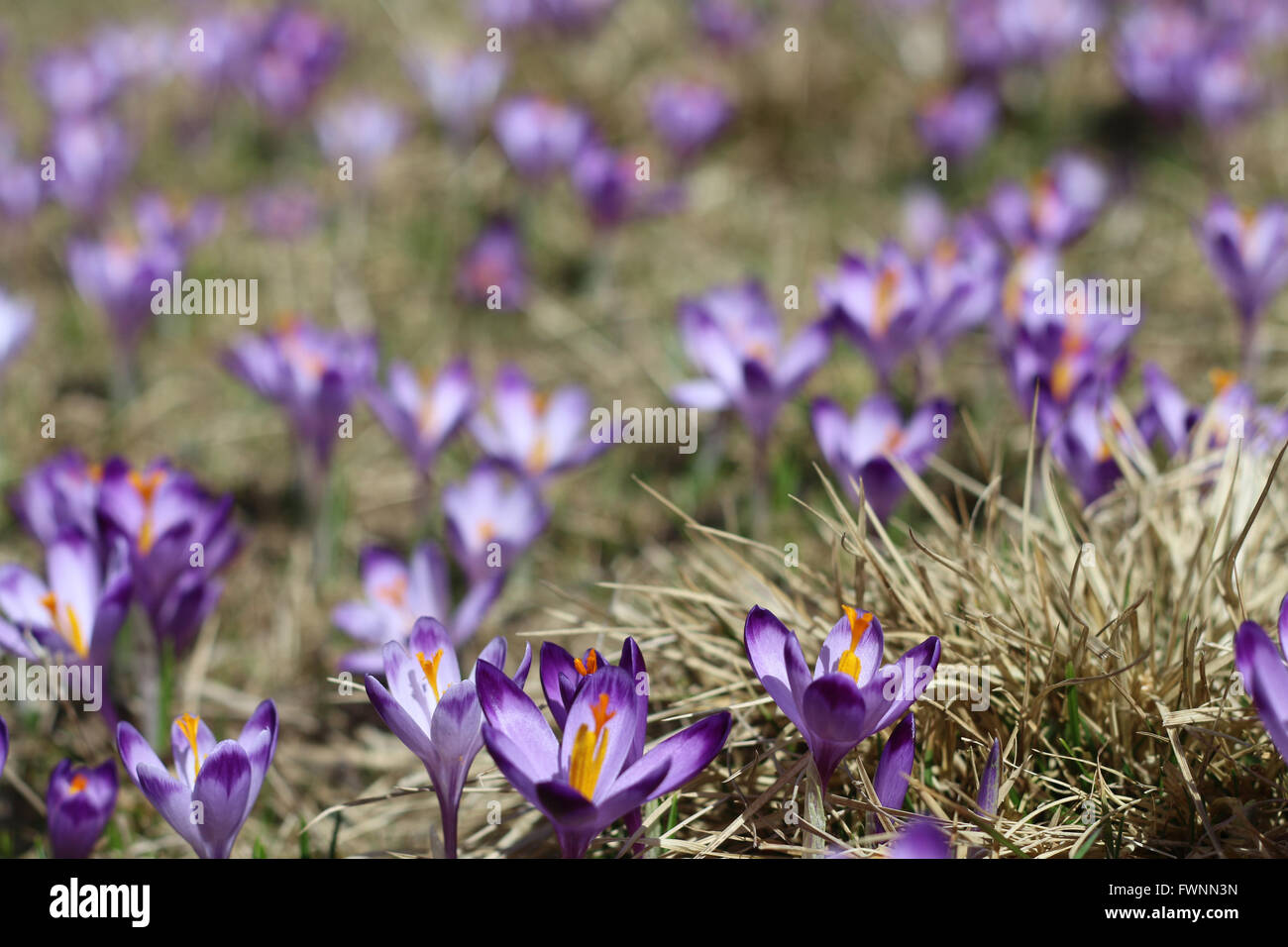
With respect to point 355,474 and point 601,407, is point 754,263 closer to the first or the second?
point 601,407

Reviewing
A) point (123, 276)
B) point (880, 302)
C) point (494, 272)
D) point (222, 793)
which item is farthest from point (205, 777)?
point (494, 272)

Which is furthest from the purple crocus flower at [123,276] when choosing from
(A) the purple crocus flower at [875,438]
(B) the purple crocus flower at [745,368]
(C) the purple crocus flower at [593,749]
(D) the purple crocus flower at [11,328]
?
(C) the purple crocus flower at [593,749]

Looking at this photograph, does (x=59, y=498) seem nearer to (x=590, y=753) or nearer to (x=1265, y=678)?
(x=590, y=753)

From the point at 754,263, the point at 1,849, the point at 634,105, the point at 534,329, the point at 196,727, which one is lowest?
the point at 1,849

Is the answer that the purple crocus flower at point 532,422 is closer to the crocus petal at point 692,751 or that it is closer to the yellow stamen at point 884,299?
the yellow stamen at point 884,299

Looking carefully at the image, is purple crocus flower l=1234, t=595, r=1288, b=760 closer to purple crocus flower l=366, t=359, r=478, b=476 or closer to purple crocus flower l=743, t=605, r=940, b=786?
purple crocus flower l=743, t=605, r=940, b=786

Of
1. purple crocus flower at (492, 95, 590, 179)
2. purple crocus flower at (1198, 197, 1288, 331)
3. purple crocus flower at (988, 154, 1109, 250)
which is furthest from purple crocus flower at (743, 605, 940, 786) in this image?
purple crocus flower at (492, 95, 590, 179)
